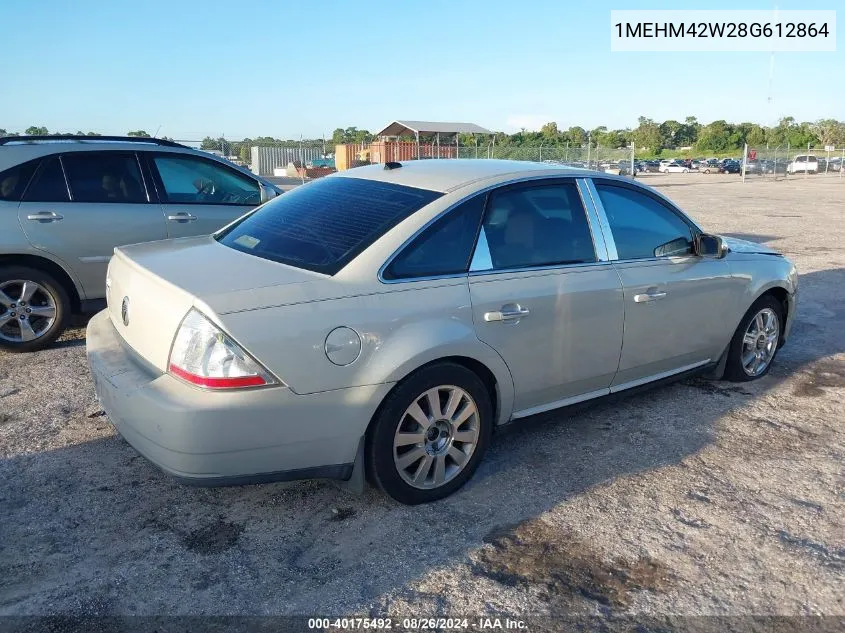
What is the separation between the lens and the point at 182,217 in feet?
20.9

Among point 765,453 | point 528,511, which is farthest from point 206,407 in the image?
point 765,453

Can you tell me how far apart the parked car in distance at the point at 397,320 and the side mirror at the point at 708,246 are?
12mm

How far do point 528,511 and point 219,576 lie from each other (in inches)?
55.6

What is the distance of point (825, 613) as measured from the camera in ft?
9.12

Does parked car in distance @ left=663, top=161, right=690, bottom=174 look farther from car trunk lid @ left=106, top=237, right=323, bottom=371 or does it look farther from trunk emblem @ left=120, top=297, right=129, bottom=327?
trunk emblem @ left=120, top=297, right=129, bottom=327

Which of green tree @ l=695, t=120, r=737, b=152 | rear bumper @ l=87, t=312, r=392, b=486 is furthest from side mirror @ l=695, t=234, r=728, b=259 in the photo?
green tree @ l=695, t=120, r=737, b=152

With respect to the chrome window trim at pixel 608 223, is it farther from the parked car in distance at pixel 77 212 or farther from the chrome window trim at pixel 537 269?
the parked car in distance at pixel 77 212

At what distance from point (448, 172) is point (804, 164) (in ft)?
176

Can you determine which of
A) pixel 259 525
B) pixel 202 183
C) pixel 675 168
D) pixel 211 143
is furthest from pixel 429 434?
pixel 675 168

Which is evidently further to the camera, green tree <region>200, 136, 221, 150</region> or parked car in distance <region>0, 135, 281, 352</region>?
green tree <region>200, 136, 221, 150</region>

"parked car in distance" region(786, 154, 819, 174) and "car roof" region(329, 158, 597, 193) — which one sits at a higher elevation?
"parked car in distance" region(786, 154, 819, 174)

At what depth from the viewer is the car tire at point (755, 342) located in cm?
519

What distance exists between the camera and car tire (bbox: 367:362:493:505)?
3.29 meters

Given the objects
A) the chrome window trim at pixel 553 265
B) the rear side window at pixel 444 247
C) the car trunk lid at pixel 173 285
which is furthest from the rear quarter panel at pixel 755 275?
the car trunk lid at pixel 173 285
